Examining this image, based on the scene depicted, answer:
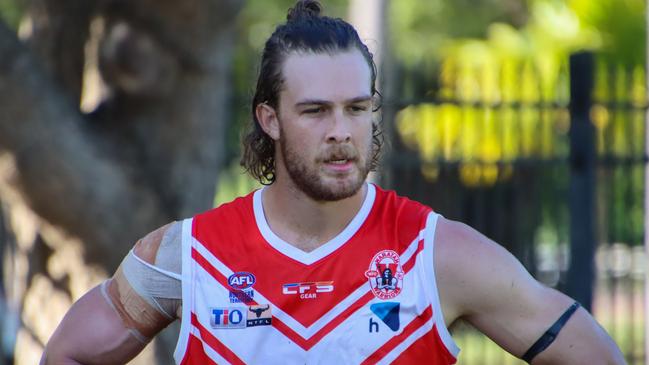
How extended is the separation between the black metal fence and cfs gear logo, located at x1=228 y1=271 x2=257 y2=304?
4.02 m

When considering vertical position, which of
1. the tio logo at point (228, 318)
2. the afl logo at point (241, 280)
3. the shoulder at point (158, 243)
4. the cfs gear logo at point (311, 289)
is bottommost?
the tio logo at point (228, 318)

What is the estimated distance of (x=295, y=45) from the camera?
356 cm

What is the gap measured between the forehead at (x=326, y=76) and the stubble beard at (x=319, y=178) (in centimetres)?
15

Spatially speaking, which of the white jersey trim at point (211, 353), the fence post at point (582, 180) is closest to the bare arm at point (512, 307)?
the white jersey trim at point (211, 353)

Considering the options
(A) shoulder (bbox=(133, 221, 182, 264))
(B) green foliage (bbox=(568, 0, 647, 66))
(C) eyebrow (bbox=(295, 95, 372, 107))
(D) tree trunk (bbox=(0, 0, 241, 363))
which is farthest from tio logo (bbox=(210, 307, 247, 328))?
(B) green foliage (bbox=(568, 0, 647, 66))

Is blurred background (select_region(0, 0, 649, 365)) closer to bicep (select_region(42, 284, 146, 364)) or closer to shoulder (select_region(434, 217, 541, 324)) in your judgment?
bicep (select_region(42, 284, 146, 364))

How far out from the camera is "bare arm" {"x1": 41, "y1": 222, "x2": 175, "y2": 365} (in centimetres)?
359

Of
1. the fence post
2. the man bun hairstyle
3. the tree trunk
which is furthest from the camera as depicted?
the fence post

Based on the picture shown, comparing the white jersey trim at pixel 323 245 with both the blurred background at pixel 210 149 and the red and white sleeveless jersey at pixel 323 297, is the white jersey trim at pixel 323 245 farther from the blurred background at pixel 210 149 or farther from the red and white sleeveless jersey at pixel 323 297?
the blurred background at pixel 210 149

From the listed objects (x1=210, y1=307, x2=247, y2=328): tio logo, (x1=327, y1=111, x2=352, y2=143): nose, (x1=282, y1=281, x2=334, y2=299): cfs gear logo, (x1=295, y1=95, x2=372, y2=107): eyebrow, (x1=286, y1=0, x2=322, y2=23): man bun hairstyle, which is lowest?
(x1=210, y1=307, x2=247, y2=328): tio logo

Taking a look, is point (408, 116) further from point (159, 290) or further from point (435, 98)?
point (159, 290)

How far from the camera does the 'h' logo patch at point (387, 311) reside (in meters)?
3.38

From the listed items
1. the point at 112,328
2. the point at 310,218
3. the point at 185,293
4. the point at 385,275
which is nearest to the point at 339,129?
the point at 310,218

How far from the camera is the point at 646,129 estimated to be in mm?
8492
